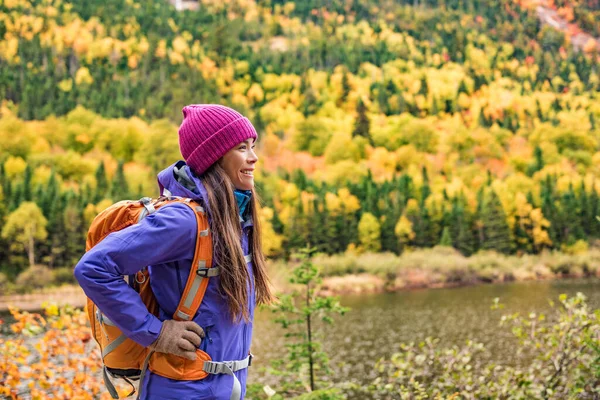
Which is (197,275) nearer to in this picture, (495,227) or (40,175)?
(495,227)

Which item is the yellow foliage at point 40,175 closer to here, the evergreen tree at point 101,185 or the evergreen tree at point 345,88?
the evergreen tree at point 101,185

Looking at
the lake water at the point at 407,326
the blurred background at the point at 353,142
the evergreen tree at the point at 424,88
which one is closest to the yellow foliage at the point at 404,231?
the blurred background at the point at 353,142

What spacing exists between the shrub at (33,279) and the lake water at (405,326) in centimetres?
1389

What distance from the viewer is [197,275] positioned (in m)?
2.28

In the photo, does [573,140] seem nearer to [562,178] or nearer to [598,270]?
[562,178]

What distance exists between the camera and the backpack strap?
2.26 m

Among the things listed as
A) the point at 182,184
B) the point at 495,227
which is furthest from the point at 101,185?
the point at 182,184

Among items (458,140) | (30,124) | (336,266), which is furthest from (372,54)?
(336,266)

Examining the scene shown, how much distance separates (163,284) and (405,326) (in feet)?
82.8

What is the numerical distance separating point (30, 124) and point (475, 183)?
7332 cm

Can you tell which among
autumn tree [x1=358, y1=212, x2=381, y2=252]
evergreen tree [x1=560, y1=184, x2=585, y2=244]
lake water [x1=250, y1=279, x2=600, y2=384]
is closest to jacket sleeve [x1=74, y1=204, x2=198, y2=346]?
lake water [x1=250, y1=279, x2=600, y2=384]

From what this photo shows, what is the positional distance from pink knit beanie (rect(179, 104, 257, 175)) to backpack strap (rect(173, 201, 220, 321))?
0.26 meters

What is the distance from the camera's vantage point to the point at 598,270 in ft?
169

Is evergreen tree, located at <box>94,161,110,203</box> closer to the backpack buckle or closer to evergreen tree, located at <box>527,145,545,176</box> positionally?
evergreen tree, located at <box>527,145,545,176</box>
